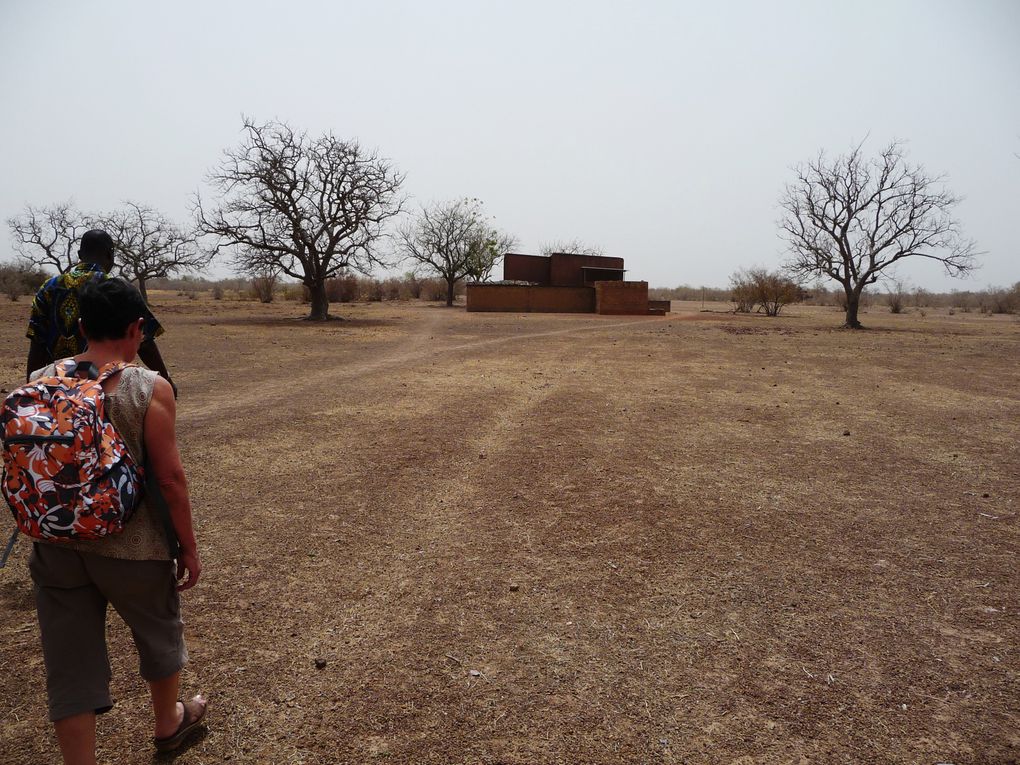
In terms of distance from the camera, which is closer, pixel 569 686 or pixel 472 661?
pixel 569 686

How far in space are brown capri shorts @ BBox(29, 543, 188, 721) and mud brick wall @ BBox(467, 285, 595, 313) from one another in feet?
124

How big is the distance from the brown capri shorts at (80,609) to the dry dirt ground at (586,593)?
0.55 metres

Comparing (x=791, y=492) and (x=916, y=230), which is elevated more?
(x=916, y=230)

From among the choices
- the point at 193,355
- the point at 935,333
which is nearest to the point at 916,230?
the point at 935,333

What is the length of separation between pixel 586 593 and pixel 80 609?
2538mm

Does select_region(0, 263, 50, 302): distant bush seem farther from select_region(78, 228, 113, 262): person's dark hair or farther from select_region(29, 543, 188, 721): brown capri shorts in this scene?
select_region(29, 543, 188, 721): brown capri shorts

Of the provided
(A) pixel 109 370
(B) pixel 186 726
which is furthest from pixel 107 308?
(B) pixel 186 726

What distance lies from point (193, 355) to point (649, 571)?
14591 mm

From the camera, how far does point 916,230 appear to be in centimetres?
2622

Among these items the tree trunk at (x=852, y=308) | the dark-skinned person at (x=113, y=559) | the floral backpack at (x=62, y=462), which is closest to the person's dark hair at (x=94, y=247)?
the dark-skinned person at (x=113, y=559)

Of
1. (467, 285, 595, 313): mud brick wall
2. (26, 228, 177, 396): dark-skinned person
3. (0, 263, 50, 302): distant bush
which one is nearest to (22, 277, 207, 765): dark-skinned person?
(26, 228, 177, 396): dark-skinned person

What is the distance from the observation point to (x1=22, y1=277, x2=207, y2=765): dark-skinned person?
186cm

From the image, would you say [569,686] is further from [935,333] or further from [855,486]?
[935,333]

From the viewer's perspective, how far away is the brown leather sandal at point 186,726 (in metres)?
2.21
